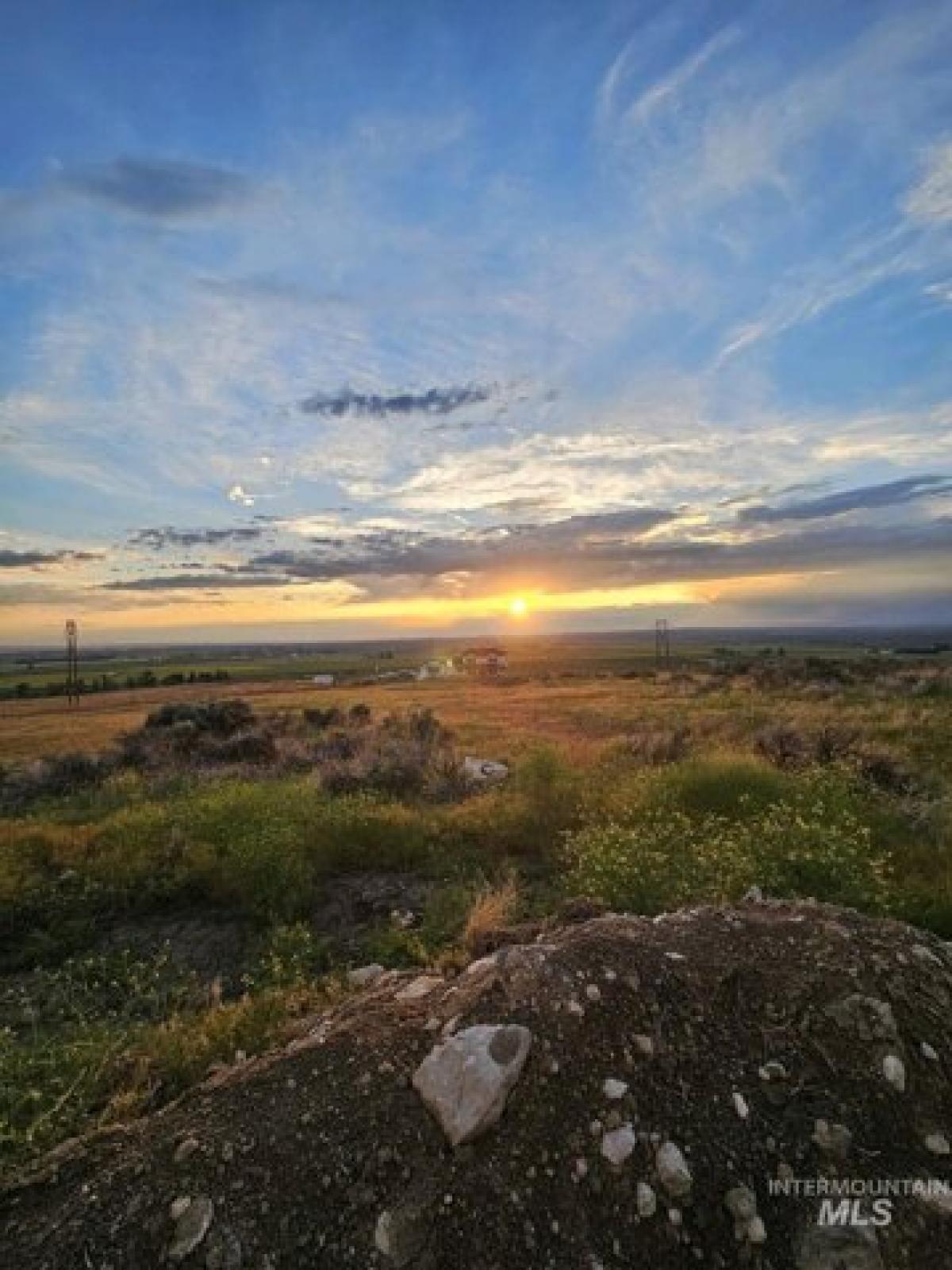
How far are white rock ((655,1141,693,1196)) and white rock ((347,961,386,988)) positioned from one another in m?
3.19

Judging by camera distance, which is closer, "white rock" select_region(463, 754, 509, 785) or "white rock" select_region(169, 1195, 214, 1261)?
"white rock" select_region(169, 1195, 214, 1261)

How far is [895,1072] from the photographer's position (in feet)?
11.9

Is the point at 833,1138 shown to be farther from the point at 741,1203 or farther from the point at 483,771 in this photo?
the point at 483,771

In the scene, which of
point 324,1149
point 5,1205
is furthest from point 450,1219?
point 5,1205

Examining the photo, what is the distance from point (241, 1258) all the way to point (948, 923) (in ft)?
22.0

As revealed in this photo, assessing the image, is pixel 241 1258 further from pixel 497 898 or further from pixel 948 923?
pixel 948 923

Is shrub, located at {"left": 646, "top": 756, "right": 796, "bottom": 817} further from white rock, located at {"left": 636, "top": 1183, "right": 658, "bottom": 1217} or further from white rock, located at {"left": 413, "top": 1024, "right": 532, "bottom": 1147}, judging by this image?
white rock, located at {"left": 636, "top": 1183, "right": 658, "bottom": 1217}

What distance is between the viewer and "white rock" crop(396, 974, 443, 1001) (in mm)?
4574

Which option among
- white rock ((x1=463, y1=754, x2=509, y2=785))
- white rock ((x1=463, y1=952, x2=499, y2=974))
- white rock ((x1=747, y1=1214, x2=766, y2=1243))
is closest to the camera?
white rock ((x1=747, y1=1214, x2=766, y2=1243))

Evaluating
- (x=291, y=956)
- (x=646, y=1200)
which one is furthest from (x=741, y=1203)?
(x=291, y=956)

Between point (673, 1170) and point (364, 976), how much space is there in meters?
3.60

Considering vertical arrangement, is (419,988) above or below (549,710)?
above

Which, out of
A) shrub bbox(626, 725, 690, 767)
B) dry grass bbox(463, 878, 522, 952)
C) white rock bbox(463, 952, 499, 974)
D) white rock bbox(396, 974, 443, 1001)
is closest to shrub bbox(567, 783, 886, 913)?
dry grass bbox(463, 878, 522, 952)

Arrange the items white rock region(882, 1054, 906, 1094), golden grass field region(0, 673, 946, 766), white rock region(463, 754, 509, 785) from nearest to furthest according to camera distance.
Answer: white rock region(882, 1054, 906, 1094) < white rock region(463, 754, 509, 785) < golden grass field region(0, 673, 946, 766)
